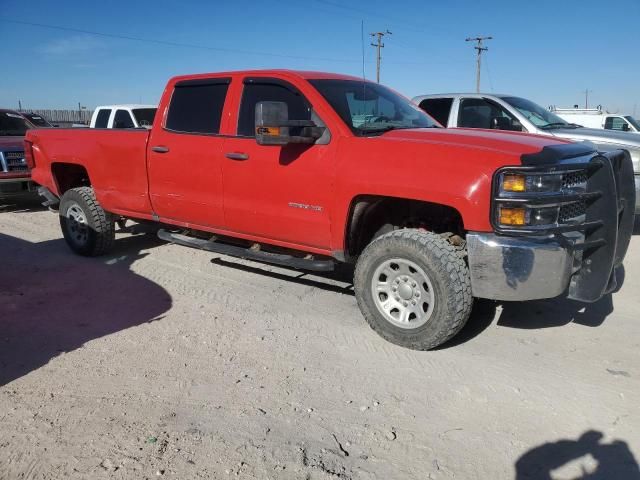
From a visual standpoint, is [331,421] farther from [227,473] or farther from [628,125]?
[628,125]

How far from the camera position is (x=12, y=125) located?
11008 mm

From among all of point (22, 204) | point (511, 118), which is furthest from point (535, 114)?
point (22, 204)

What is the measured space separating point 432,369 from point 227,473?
1.64 m

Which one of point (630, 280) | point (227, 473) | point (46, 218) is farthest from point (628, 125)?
point (227, 473)

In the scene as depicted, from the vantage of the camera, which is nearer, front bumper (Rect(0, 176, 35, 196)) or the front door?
the front door

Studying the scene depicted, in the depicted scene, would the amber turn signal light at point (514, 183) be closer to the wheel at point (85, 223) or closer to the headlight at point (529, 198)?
the headlight at point (529, 198)

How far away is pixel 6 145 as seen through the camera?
948 centimetres

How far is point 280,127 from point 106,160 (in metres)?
2.74

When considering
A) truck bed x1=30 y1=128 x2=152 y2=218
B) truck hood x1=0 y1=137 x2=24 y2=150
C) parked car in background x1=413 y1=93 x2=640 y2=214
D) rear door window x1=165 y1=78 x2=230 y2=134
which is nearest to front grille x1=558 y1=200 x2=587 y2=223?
rear door window x1=165 y1=78 x2=230 y2=134

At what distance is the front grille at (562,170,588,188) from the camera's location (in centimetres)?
355

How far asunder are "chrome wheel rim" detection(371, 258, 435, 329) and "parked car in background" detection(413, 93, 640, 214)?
4.20 meters

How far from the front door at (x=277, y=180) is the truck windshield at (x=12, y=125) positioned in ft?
26.3

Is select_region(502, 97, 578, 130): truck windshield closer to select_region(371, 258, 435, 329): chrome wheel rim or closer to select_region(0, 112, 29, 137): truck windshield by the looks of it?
select_region(371, 258, 435, 329): chrome wheel rim

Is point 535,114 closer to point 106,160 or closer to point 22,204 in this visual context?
point 106,160
